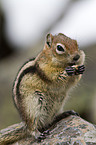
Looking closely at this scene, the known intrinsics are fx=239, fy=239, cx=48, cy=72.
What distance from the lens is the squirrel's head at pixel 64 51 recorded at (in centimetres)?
371

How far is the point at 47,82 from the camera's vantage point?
12.3 feet

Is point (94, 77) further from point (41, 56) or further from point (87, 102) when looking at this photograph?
point (41, 56)

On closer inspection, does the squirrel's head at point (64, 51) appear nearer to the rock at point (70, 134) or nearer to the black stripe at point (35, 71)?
the black stripe at point (35, 71)

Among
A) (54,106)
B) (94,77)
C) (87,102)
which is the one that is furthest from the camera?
(94,77)

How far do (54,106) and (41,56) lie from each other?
86cm

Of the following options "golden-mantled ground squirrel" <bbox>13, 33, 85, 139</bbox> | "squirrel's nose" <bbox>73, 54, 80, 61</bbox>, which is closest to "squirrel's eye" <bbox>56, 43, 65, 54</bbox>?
"golden-mantled ground squirrel" <bbox>13, 33, 85, 139</bbox>

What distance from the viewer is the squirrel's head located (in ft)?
12.2

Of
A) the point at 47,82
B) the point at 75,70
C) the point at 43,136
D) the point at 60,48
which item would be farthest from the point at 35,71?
the point at 43,136

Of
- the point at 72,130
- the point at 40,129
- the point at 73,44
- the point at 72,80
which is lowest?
the point at 72,130

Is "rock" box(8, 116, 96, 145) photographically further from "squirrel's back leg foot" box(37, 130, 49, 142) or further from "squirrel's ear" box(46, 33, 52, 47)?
"squirrel's ear" box(46, 33, 52, 47)

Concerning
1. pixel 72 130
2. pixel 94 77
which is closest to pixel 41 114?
pixel 72 130

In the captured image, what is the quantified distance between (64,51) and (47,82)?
55cm

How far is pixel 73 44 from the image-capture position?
12.3 ft

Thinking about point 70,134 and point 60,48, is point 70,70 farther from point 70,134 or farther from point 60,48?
point 70,134
